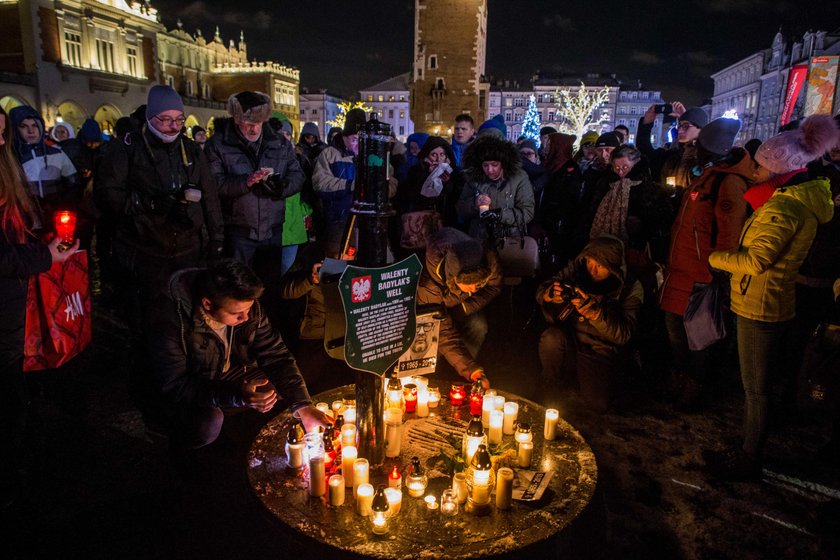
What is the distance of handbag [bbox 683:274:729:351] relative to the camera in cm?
421

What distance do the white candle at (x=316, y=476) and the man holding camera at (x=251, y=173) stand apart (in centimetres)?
293

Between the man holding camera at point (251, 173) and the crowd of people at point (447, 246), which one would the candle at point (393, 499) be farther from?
the man holding camera at point (251, 173)

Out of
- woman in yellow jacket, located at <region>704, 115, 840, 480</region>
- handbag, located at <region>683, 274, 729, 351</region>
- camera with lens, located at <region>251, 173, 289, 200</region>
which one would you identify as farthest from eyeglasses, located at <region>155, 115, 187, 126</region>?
handbag, located at <region>683, 274, 729, 351</region>

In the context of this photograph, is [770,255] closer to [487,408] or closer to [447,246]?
[487,408]

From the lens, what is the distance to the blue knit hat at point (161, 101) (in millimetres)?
4113

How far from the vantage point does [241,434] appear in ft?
13.6

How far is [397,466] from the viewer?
274 cm

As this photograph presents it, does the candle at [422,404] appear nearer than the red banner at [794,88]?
Yes

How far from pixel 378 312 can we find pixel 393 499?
0.83 m

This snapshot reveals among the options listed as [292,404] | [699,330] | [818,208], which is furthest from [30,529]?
[818,208]

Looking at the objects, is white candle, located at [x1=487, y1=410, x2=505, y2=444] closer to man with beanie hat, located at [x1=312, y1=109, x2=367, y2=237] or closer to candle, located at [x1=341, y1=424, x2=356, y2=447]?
candle, located at [x1=341, y1=424, x2=356, y2=447]

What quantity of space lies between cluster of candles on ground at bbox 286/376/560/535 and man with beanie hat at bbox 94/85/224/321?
206 centimetres

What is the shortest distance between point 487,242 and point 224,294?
3.09 metres

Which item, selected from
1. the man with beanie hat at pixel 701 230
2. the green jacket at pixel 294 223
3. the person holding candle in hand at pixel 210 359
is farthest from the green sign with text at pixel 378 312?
the green jacket at pixel 294 223
